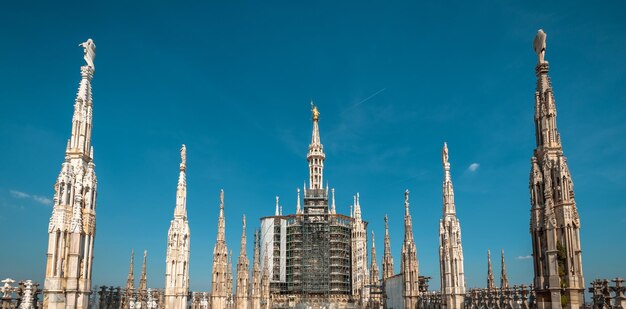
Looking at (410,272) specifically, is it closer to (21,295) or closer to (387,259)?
(387,259)

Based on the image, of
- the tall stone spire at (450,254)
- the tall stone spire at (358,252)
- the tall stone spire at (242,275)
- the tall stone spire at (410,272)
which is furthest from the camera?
the tall stone spire at (358,252)

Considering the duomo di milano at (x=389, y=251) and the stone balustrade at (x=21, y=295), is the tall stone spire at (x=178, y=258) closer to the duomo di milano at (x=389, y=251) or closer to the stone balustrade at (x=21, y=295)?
the duomo di milano at (x=389, y=251)

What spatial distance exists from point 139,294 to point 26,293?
1292 centimetres

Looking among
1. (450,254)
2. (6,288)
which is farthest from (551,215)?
(6,288)

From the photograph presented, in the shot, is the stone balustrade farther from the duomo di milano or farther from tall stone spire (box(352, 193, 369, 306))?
tall stone spire (box(352, 193, 369, 306))

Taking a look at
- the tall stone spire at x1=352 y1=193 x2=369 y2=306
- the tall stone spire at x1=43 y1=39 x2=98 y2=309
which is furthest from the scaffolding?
the tall stone spire at x1=43 y1=39 x2=98 y2=309

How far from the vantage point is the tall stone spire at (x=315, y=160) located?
107312mm

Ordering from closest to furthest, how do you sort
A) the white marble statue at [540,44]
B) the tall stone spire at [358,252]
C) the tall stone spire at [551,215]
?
the tall stone spire at [551,215], the white marble statue at [540,44], the tall stone spire at [358,252]

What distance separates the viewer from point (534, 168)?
72.5ft

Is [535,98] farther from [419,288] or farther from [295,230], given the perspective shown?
[295,230]

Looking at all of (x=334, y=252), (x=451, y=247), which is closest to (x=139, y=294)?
(x=451, y=247)

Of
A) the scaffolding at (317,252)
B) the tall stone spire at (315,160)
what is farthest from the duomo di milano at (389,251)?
the tall stone spire at (315,160)

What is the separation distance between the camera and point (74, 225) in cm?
2005

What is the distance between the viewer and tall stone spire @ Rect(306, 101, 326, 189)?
10731 cm
